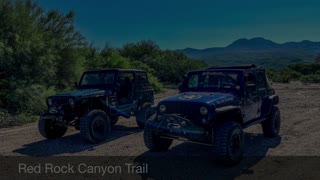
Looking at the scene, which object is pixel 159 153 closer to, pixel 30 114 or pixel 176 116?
pixel 176 116

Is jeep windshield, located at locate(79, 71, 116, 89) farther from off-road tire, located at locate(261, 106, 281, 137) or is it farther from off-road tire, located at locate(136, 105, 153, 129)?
off-road tire, located at locate(261, 106, 281, 137)

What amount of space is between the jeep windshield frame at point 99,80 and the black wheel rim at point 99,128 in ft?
4.64

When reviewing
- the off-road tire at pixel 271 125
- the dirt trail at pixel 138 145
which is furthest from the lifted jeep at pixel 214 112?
the dirt trail at pixel 138 145

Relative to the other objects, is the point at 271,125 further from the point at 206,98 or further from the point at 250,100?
the point at 206,98

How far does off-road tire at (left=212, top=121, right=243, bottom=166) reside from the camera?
6.59 m

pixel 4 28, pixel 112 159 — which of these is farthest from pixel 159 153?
pixel 4 28

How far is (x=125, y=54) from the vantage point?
37969 millimetres

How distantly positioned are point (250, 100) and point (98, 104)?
427 cm

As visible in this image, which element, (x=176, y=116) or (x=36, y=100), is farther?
(x=36, y=100)

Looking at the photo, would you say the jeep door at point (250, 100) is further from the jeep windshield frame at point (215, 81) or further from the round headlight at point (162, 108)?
the round headlight at point (162, 108)

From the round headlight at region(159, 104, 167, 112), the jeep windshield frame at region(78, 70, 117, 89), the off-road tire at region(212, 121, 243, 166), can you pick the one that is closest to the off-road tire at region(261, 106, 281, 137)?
the off-road tire at region(212, 121, 243, 166)

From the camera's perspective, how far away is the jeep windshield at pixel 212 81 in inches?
316

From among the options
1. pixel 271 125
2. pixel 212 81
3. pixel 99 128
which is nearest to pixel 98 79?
pixel 99 128

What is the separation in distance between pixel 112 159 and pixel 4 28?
10.6 metres
